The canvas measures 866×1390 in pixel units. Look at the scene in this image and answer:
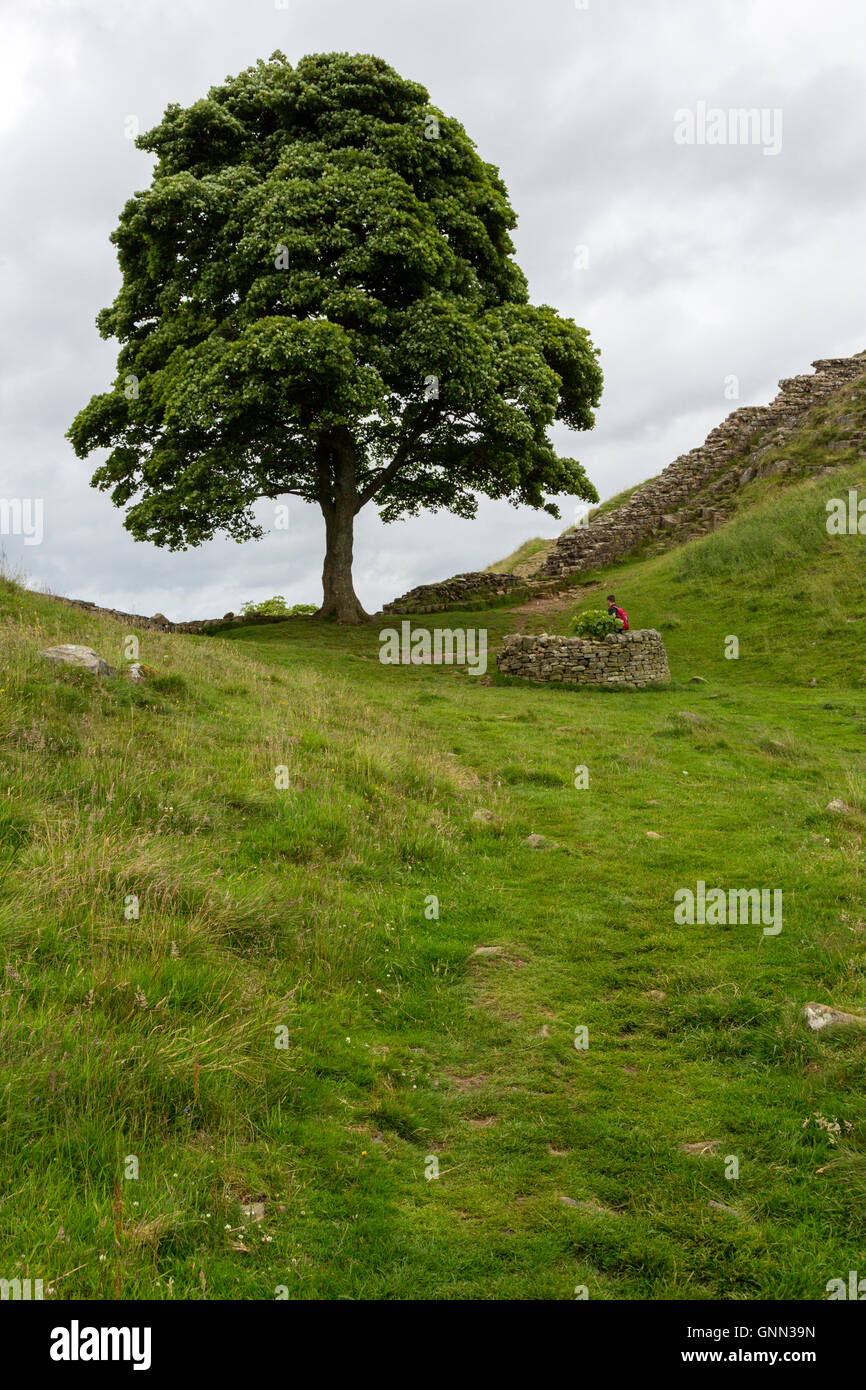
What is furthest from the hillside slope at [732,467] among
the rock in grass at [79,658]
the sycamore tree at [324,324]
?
the rock in grass at [79,658]

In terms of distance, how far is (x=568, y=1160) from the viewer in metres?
4.99

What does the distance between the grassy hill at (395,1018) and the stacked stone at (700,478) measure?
29149mm

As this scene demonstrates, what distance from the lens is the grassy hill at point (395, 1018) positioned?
4.15 metres

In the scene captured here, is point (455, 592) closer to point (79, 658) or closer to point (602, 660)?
point (602, 660)

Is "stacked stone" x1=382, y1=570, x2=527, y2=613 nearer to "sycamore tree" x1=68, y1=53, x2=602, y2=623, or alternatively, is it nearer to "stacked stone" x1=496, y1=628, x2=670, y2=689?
"sycamore tree" x1=68, y1=53, x2=602, y2=623

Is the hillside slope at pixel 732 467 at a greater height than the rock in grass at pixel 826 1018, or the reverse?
the hillside slope at pixel 732 467

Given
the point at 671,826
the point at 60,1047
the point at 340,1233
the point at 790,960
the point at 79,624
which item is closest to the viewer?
the point at 340,1233

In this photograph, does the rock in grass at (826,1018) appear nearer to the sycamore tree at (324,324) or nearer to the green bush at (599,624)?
the green bush at (599,624)

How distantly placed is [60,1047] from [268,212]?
25562mm

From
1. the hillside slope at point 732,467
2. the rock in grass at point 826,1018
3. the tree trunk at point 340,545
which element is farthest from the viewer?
the hillside slope at point 732,467

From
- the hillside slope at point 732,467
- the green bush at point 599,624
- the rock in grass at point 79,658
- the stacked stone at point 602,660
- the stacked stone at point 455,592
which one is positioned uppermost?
the hillside slope at point 732,467

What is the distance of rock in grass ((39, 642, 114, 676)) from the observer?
1179 centimetres
